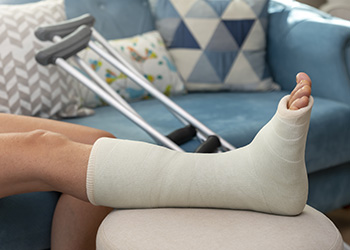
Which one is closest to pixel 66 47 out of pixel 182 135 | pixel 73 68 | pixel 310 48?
pixel 73 68

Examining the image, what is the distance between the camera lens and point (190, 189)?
37.8 inches

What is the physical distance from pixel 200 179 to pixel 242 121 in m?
0.77

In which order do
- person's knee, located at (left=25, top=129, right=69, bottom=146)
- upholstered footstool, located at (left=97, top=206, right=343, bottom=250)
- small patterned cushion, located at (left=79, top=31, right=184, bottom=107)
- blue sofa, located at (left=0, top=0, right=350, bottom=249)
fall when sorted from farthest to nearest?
1. small patterned cushion, located at (left=79, top=31, right=184, bottom=107)
2. blue sofa, located at (left=0, top=0, right=350, bottom=249)
3. person's knee, located at (left=25, top=129, right=69, bottom=146)
4. upholstered footstool, located at (left=97, top=206, right=343, bottom=250)

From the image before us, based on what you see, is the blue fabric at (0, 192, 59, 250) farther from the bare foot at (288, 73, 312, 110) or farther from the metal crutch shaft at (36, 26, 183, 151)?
the bare foot at (288, 73, 312, 110)

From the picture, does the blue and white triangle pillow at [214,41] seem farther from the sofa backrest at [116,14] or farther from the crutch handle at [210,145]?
the crutch handle at [210,145]

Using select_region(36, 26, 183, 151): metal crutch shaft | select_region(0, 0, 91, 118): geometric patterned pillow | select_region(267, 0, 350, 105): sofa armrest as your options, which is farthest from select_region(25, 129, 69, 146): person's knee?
select_region(267, 0, 350, 105): sofa armrest

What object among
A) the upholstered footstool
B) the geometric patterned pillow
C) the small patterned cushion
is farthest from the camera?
the small patterned cushion

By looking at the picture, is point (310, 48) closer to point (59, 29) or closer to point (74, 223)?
point (59, 29)

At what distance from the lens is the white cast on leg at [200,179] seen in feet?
3.07

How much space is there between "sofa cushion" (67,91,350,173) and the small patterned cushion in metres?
0.06

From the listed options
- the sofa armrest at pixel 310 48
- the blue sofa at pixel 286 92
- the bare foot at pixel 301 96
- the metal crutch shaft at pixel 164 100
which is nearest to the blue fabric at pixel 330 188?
the blue sofa at pixel 286 92

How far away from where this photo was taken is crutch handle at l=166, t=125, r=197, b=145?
1488 millimetres

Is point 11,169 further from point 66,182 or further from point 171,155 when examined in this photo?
point 171,155

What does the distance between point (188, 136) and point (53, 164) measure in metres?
0.63
